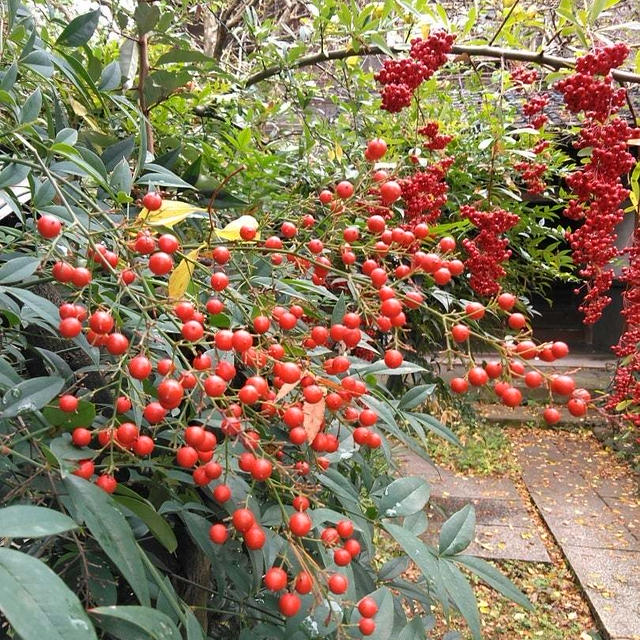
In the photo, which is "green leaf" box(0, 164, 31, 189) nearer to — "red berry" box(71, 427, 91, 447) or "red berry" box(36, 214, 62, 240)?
"red berry" box(36, 214, 62, 240)

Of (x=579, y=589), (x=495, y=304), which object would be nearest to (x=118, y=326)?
(x=495, y=304)

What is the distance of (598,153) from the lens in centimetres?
147

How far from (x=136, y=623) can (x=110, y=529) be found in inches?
2.9

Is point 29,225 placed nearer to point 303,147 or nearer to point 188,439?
point 188,439

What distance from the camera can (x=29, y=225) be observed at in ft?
3.05

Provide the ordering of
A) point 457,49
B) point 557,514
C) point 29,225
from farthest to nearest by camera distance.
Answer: point 557,514, point 457,49, point 29,225

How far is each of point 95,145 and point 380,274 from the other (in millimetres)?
570

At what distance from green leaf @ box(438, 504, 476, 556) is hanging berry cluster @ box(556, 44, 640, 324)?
1.01m

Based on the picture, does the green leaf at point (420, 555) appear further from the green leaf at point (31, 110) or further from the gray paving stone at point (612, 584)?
the gray paving stone at point (612, 584)

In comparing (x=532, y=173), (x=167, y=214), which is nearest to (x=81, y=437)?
(x=167, y=214)

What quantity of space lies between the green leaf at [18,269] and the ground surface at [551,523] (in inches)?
62.3

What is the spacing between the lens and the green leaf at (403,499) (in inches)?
31.6

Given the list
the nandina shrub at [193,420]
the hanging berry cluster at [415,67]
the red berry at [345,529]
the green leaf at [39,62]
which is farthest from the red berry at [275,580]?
the hanging berry cluster at [415,67]

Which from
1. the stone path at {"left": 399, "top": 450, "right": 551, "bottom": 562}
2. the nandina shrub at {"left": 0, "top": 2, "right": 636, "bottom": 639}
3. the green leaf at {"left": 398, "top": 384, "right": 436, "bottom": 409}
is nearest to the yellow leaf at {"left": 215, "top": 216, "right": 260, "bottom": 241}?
the nandina shrub at {"left": 0, "top": 2, "right": 636, "bottom": 639}
